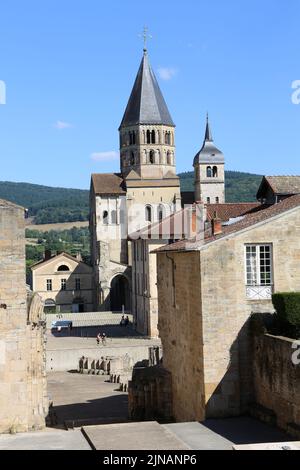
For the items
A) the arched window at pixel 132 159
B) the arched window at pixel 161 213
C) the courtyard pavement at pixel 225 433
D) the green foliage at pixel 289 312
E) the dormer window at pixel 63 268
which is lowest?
the courtyard pavement at pixel 225 433

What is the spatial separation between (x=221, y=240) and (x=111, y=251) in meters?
59.9

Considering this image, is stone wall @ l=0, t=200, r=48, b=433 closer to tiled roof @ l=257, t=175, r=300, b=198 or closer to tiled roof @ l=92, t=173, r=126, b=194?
tiled roof @ l=257, t=175, r=300, b=198

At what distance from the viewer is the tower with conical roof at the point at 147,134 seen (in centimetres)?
8762

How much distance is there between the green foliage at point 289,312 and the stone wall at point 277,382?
0.79m

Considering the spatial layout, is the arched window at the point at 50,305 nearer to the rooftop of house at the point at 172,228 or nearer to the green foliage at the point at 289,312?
the rooftop of house at the point at 172,228

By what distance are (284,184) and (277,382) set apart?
15.0 m

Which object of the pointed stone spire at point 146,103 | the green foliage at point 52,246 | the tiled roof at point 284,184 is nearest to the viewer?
the tiled roof at point 284,184

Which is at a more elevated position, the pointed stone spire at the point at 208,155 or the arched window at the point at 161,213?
the pointed stone spire at the point at 208,155

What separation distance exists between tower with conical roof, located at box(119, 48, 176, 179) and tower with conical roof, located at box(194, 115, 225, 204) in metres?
6.30

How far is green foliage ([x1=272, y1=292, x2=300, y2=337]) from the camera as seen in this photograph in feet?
70.5

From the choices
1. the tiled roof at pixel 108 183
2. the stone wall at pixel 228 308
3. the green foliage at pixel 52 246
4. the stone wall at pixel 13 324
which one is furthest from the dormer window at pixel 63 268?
the stone wall at pixel 13 324

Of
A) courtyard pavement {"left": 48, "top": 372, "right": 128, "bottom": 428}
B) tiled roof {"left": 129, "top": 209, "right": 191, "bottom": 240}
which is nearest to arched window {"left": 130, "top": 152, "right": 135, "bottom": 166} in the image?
tiled roof {"left": 129, "top": 209, "right": 191, "bottom": 240}

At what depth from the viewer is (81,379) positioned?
136 ft
